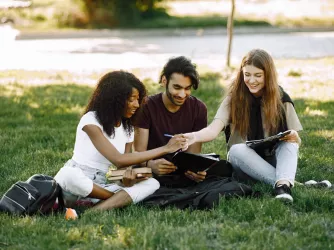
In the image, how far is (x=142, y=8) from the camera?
2208cm

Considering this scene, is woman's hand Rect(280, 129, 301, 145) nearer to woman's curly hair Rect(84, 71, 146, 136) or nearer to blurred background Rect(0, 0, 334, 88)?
woman's curly hair Rect(84, 71, 146, 136)

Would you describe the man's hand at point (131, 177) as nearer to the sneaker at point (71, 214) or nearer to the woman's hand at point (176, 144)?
the woman's hand at point (176, 144)

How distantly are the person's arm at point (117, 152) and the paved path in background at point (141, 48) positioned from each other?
22.1 ft

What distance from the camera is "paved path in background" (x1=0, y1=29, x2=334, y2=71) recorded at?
13.3 m

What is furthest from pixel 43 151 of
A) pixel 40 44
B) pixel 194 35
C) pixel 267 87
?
pixel 194 35

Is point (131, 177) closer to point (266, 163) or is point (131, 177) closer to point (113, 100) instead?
point (113, 100)

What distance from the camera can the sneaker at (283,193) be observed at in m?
5.24

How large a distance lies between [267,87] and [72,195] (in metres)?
1.89

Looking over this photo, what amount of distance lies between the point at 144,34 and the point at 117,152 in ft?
47.3

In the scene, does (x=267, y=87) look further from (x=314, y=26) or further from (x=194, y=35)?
(x=314, y=26)

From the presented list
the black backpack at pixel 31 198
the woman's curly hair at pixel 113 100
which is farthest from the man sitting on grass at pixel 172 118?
the black backpack at pixel 31 198

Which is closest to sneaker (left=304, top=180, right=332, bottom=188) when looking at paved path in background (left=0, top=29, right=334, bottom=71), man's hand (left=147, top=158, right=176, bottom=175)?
man's hand (left=147, top=158, right=176, bottom=175)

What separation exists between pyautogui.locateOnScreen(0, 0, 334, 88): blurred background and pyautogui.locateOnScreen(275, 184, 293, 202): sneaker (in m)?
5.87

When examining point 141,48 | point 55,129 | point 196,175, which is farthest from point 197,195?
point 141,48
